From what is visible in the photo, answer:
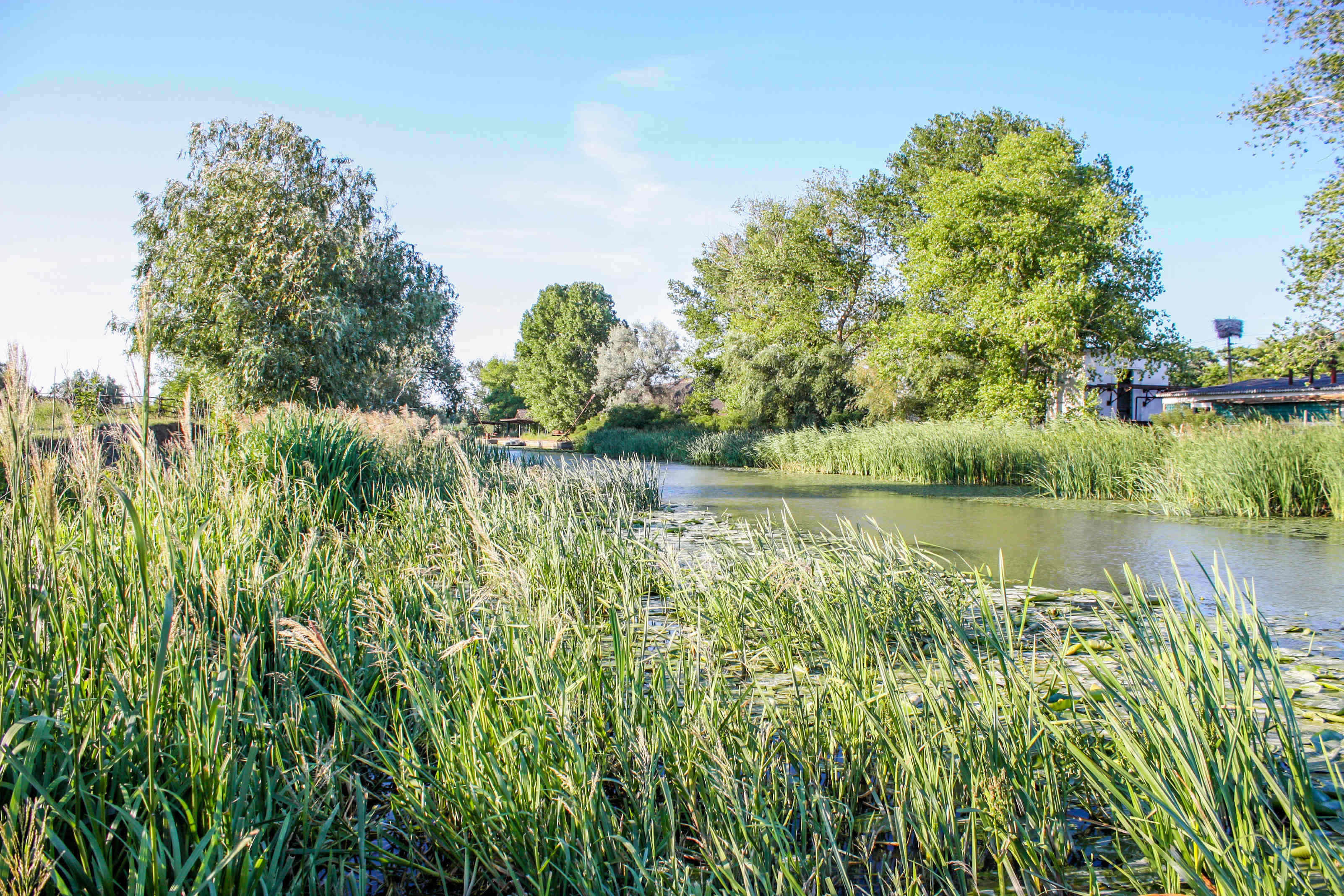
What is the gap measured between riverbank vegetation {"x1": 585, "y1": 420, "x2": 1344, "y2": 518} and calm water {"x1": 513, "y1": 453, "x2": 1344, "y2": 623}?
681mm

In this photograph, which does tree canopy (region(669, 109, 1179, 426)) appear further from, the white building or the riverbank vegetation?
the riverbank vegetation

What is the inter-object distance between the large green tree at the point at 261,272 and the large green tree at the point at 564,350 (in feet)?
94.1

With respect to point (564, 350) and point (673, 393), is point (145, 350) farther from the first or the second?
point (564, 350)

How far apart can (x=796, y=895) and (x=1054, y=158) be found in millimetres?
24351

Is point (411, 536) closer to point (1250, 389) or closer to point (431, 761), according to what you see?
point (431, 761)

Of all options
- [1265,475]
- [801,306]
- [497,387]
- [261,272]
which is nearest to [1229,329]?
[801,306]

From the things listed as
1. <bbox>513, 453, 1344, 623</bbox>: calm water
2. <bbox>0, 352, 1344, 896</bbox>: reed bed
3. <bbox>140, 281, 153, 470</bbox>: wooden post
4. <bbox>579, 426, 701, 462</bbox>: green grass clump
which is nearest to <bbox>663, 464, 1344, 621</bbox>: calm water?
<bbox>513, 453, 1344, 623</bbox>: calm water

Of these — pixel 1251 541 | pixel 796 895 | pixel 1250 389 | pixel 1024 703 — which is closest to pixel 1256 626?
pixel 1024 703

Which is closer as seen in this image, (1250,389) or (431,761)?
(431,761)

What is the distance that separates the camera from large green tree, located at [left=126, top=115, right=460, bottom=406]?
1496cm

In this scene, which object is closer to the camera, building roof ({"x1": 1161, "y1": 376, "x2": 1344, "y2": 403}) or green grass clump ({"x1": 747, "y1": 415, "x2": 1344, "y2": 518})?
green grass clump ({"x1": 747, "y1": 415, "x2": 1344, "y2": 518})

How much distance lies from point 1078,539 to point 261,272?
48.9 ft

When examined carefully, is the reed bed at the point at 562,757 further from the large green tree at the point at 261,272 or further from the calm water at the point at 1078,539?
the large green tree at the point at 261,272

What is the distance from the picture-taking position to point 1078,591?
15.6 ft
